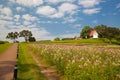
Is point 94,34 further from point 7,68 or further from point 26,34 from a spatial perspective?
point 7,68

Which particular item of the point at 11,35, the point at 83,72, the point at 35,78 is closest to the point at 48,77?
the point at 35,78

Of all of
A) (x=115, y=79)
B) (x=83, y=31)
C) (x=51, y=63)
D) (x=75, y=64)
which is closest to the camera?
(x=115, y=79)

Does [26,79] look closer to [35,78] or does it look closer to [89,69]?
[35,78]

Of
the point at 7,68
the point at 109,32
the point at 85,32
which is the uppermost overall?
the point at 85,32

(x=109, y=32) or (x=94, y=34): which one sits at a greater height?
(x=109, y=32)

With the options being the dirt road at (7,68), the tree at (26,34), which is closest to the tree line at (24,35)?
the tree at (26,34)

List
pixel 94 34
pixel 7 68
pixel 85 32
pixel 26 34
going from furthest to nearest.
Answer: pixel 26 34 < pixel 85 32 < pixel 94 34 < pixel 7 68

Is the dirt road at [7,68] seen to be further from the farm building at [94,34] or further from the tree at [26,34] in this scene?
the tree at [26,34]

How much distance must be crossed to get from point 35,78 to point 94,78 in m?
4.23

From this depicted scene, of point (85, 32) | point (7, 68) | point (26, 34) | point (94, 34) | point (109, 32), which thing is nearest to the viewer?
point (7, 68)

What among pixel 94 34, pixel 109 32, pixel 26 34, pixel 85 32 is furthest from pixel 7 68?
pixel 26 34

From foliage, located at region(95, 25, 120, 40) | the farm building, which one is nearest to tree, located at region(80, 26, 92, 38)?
the farm building

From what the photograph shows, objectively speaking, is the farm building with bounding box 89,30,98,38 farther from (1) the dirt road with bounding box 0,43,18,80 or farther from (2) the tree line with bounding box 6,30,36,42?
(1) the dirt road with bounding box 0,43,18,80

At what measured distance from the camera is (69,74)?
1045 cm
